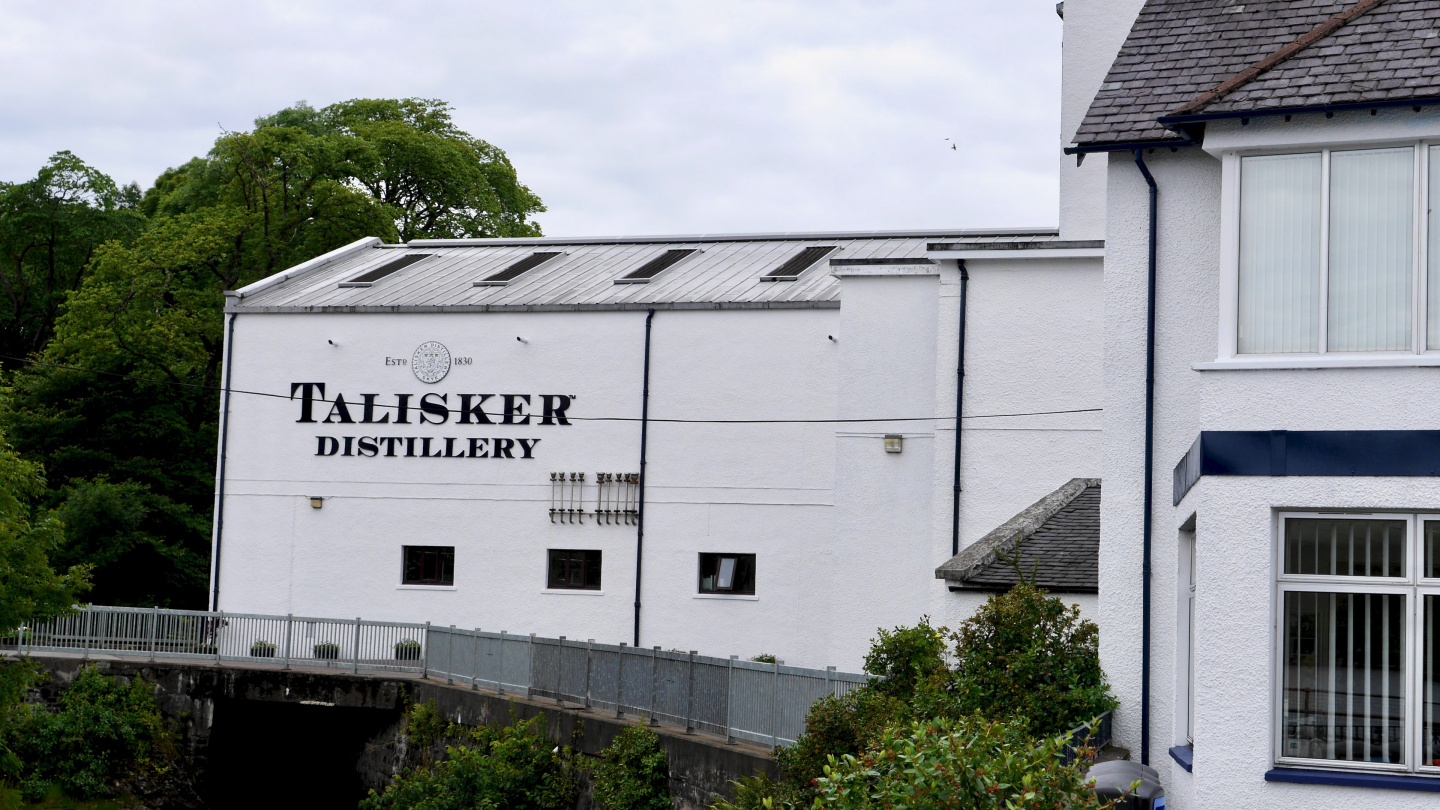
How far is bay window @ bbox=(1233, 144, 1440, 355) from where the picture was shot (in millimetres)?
11031

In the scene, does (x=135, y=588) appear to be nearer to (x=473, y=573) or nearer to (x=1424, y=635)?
(x=473, y=573)

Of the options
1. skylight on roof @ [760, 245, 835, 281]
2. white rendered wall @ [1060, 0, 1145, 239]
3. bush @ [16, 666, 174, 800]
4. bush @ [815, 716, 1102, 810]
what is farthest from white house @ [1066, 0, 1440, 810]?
bush @ [16, 666, 174, 800]

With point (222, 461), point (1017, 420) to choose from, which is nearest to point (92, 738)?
point (222, 461)

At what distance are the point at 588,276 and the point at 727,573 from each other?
7.73m

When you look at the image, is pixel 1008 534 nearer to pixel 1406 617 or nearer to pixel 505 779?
pixel 505 779

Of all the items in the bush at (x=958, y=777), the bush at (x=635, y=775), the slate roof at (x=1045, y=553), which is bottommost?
the bush at (x=635, y=775)

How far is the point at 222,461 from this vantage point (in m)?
32.4

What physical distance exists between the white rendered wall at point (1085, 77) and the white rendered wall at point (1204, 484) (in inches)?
394

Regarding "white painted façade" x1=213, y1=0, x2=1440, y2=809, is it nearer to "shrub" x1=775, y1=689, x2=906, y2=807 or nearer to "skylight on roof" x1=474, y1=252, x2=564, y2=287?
"skylight on roof" x1=474, y1=252, x2=564, y2=287

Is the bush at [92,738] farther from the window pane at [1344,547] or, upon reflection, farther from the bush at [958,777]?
the window pane at [1344,547]

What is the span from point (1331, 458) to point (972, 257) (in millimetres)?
13010

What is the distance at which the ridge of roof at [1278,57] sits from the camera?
39.1 feet

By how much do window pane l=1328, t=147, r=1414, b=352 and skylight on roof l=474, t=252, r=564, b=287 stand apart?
77.1ft

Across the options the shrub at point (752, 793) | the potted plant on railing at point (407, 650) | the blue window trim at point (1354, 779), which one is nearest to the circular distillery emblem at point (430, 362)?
the potted plant on railing at point (407, 650)
